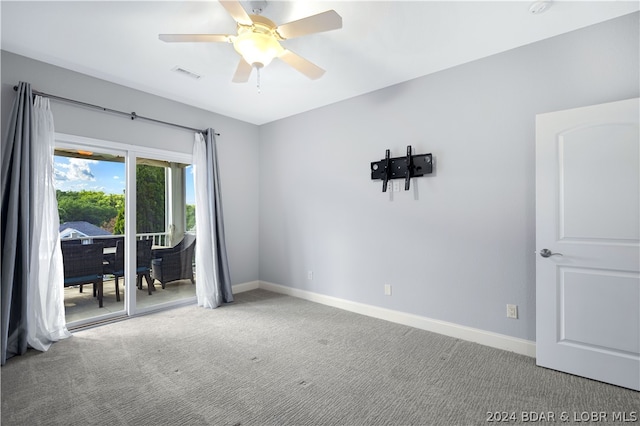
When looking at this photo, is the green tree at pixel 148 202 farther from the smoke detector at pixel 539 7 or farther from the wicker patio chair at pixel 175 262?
the smoke detector at pixel 539 7

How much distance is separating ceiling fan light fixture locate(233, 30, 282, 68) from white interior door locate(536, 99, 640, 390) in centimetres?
222

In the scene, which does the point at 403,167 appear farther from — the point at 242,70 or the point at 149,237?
the point at 149,237

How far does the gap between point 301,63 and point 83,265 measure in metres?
3.25

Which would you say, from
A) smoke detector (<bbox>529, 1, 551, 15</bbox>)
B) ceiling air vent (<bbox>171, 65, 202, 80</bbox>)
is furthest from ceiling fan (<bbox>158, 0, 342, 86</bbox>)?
smoke detector (<bbox>529, 1, 551, 15</bbox>)

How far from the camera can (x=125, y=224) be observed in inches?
147

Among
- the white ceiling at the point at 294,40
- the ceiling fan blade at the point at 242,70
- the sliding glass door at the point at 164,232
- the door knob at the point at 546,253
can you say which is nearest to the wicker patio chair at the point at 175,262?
the sliding glass door at the point at 164,232

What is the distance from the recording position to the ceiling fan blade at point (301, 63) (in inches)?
95.4

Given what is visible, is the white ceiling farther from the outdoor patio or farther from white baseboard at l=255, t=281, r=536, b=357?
white baseboard at l=255, t=281, r=536, b=357

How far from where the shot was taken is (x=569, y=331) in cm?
242

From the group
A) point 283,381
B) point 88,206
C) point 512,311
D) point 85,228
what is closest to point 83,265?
point 85,228

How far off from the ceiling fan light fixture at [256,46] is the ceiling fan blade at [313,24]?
0.12m

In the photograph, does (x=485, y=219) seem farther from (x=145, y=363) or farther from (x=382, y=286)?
(x=145, y=363)

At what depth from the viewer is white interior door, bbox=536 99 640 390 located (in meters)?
2.21

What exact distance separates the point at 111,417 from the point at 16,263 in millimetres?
1889
